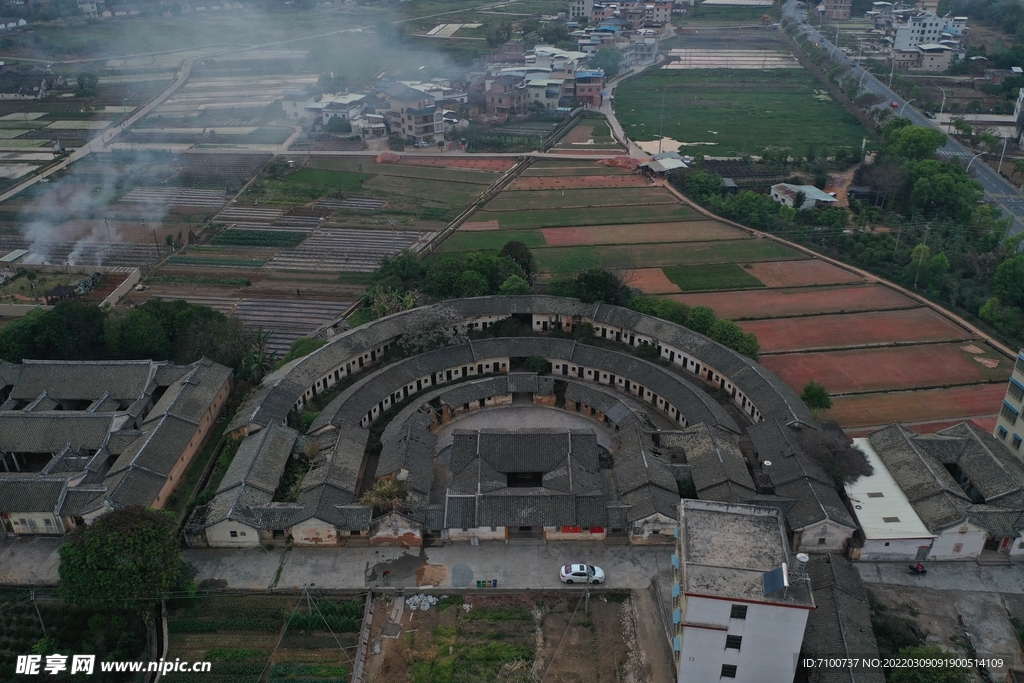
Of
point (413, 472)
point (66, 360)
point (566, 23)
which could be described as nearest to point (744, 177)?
point (413, 472)

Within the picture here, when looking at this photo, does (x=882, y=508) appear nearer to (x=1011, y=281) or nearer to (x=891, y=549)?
(x=891, y=549)

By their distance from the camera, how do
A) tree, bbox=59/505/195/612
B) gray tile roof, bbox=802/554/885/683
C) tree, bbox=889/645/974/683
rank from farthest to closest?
tree, bbox=59/505/195/612, gray tile roof, bbox=802/554/885/683, tree, bbox=889/645/974/683

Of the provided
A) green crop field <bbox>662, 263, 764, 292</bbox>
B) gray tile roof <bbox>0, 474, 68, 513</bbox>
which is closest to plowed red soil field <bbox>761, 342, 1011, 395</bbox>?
green crop field <bbox>662, 263, 764, 292</bbox>

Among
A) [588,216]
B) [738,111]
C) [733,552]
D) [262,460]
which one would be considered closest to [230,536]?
[262,460]

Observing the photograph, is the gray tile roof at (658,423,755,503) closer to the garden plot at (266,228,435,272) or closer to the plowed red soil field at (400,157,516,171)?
the garden plot at (266,228,435,272)

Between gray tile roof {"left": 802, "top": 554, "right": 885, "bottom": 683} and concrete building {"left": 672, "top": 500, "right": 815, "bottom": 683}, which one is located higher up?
concrete building {"left": 672, "top": 500, "right": 815, "bottom": 683}

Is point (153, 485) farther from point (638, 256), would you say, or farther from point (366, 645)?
point (638, 256)

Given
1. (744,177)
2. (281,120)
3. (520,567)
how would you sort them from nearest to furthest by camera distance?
(520,567)
(744,177)
(281,120)
